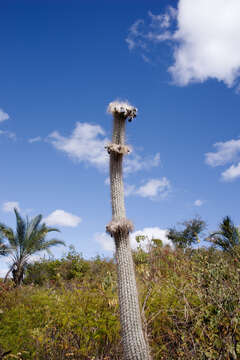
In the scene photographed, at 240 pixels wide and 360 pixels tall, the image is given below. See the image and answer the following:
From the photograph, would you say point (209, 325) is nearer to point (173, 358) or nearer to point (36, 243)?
point (173, 358)

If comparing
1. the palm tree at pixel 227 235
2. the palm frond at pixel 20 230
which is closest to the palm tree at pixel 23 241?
the palm frond at pixel 20 230

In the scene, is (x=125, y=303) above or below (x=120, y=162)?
below

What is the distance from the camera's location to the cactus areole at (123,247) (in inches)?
163

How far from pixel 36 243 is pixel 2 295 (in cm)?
869

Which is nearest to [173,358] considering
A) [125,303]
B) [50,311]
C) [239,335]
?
[239,335]

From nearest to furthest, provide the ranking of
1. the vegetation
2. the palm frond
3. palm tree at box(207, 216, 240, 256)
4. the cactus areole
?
the cactus areole < the vegetation < palm tree at box(207, 216, 240, 256) < the palm frond

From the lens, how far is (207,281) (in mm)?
5457

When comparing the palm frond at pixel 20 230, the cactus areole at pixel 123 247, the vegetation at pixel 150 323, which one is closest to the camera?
the cactus areole at pixel 123 247

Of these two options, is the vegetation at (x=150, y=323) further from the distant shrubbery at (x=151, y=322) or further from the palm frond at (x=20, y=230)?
the palm frond at (x=20, y=230)

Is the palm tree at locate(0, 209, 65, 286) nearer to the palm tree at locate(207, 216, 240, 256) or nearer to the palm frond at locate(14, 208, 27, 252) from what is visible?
the palm frond at locate(14, 208, 27, 252)

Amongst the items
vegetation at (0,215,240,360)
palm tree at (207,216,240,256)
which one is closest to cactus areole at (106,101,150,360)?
vegetation at (0,215,240,360)

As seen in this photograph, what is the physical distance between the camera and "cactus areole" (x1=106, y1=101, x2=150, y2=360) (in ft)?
13.6

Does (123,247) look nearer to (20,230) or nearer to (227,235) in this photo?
(227,235)

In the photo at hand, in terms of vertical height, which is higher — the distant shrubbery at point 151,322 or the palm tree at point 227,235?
the palm tree at point 227,235
